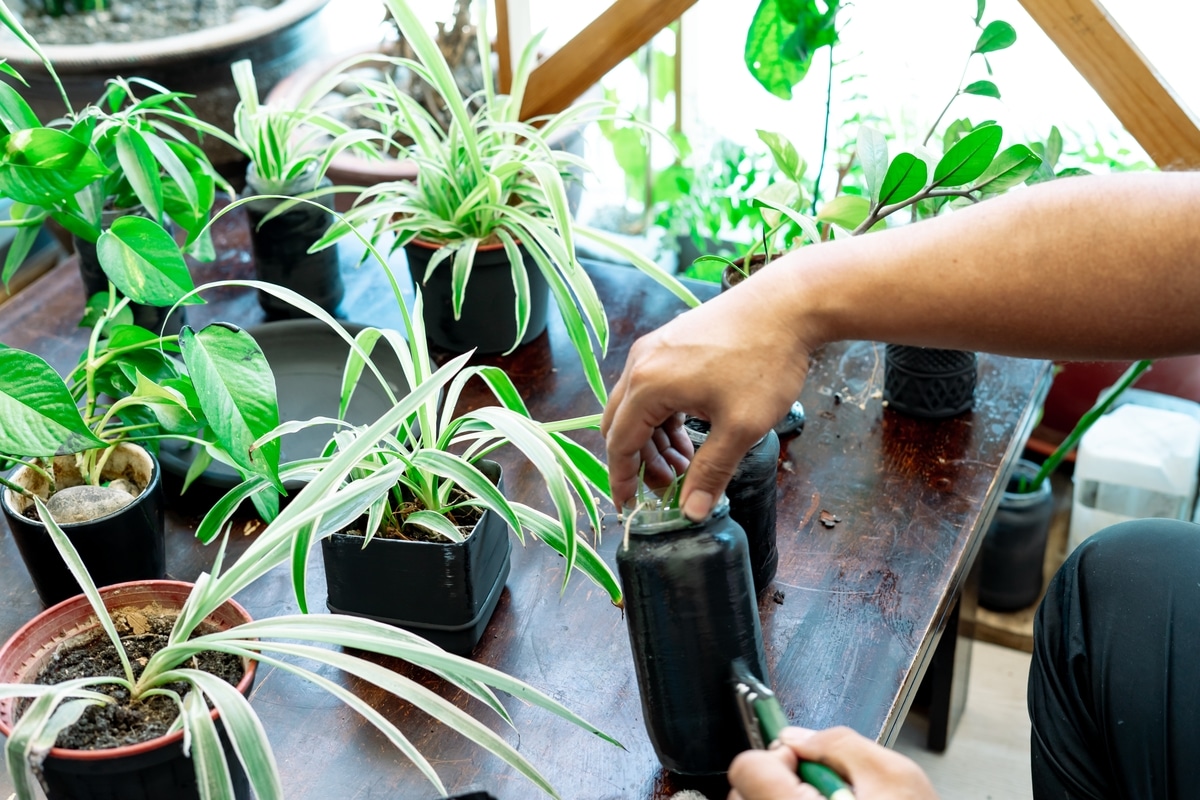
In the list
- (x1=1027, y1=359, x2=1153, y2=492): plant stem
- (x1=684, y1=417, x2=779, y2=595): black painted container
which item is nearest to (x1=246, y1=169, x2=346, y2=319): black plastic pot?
(x1=684, y1=417, x2=779, y2=595): black painted container

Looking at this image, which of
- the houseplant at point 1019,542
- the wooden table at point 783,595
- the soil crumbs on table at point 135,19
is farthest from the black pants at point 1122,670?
the soil crumbs on table at point 135,19

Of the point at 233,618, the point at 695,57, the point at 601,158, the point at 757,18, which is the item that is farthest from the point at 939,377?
the point at 601,158

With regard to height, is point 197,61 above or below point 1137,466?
above

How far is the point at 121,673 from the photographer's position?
82cm

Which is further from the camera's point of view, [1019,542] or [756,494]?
[1019,542]

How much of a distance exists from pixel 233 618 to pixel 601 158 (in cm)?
184

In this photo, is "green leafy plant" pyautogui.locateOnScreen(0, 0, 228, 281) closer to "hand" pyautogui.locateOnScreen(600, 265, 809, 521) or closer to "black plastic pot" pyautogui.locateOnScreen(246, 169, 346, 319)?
"black plastic pot" pyautogui.locateOnScreen(246, 169, 346, 319)

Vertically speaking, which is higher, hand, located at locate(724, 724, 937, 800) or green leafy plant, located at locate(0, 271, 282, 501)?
green leafy plant, located at locate(0, 271, 282, 501)

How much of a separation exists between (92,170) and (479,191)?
0.42m

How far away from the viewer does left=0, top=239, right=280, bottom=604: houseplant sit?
2.81ft

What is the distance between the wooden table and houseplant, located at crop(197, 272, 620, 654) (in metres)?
0.07

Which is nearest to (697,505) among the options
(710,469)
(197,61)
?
(710,469)

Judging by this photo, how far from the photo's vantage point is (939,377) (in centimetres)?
122

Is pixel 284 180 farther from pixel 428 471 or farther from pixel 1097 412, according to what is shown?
pixel 1097 412
